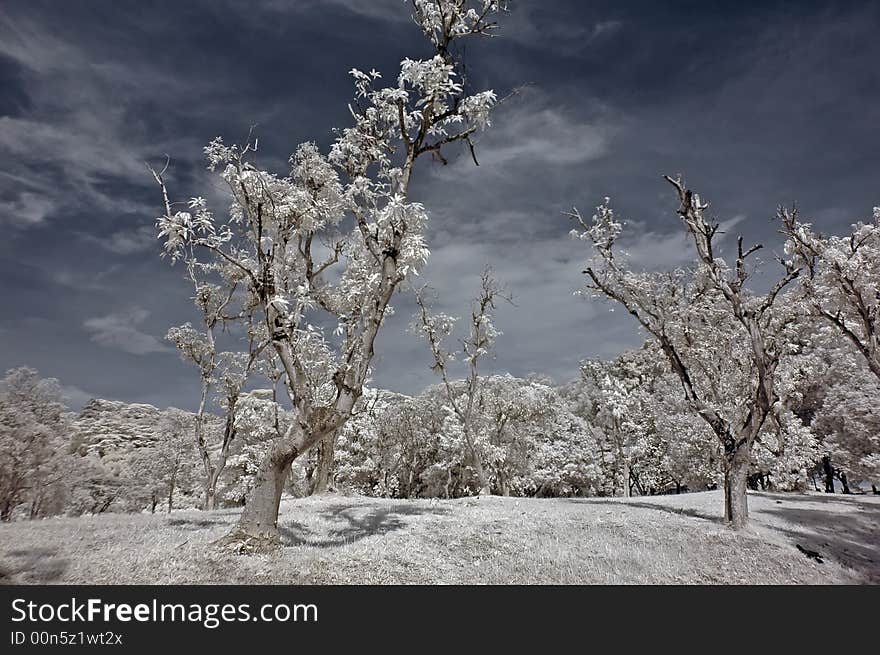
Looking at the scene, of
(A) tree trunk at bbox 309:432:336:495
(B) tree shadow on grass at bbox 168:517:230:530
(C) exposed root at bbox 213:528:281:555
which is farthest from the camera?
(A) tree trunk at bbox 309:432:336:495

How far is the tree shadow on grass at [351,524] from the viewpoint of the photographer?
40.1ft

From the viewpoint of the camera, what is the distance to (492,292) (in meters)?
27.6

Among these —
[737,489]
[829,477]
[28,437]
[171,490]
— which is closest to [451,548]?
[737,489]

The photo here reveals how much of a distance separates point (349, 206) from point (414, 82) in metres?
3.99

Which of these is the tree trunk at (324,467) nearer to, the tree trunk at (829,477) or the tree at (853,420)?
the tree at (853,420)

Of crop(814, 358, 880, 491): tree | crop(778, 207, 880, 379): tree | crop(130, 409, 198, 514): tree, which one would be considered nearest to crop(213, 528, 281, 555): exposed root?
crop(778, 207, 880, 379): tree

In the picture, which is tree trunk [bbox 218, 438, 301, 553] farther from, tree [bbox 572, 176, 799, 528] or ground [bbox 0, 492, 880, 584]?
tree [bbox 572, 176, 799, 528]

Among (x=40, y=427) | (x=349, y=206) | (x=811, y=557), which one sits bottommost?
(x=811, y=557)

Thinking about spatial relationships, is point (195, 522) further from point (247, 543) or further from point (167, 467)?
point (167, 467)

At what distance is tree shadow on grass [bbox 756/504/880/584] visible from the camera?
43.7 ft

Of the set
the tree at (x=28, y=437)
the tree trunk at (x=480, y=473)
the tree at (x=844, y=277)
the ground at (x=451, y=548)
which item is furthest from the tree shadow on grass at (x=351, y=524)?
the tree at (x=844, y=277)

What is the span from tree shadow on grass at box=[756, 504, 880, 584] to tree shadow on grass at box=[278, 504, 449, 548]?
39.0 ft
